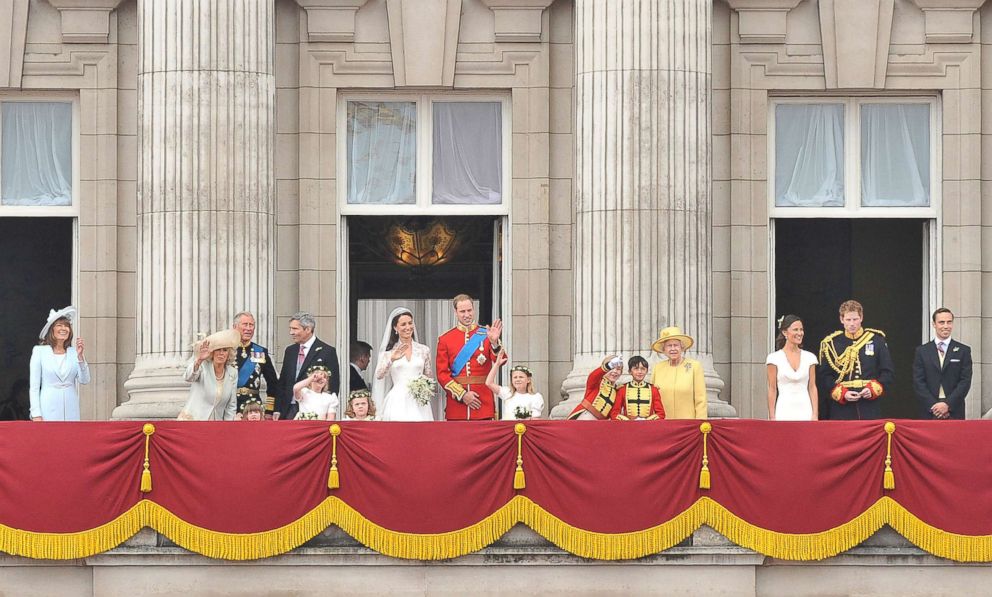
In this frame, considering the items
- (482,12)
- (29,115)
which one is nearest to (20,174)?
(29,115)

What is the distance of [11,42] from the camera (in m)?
28.0

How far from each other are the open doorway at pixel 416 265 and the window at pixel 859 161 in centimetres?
377

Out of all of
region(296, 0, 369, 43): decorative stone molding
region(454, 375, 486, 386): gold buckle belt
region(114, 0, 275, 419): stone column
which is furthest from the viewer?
region(296, 0, 369, 43): decorative stone molding

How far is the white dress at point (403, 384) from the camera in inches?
949

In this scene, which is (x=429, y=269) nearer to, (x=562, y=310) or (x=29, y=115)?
(x=562, y=310)

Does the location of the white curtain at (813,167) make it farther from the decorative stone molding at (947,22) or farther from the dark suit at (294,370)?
the dark suit at (294,370)

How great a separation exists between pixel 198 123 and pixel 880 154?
871 cm

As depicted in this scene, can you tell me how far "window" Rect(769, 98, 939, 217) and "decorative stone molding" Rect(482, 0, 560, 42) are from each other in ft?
10.6

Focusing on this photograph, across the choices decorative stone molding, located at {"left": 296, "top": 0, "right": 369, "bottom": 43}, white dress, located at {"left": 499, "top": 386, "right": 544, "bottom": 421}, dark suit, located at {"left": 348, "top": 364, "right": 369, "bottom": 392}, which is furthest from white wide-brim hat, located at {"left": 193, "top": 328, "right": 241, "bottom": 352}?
decorative stone molding, located at {"left": 296, "top": 0, "right": 369, "bottom": 43}

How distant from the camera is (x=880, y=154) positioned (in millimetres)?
28406

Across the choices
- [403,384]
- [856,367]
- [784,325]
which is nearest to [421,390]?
[403,384]

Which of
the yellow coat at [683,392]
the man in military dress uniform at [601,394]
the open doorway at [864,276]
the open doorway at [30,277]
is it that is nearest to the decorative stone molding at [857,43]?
the open doorway at [864,276]

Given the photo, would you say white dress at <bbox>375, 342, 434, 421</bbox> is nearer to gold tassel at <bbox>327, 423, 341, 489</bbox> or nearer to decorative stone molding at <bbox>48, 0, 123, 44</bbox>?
gold tassel at <bbox>327, 423, 341, 489</bbox>

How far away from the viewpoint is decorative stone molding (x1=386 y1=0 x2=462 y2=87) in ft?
92.0
